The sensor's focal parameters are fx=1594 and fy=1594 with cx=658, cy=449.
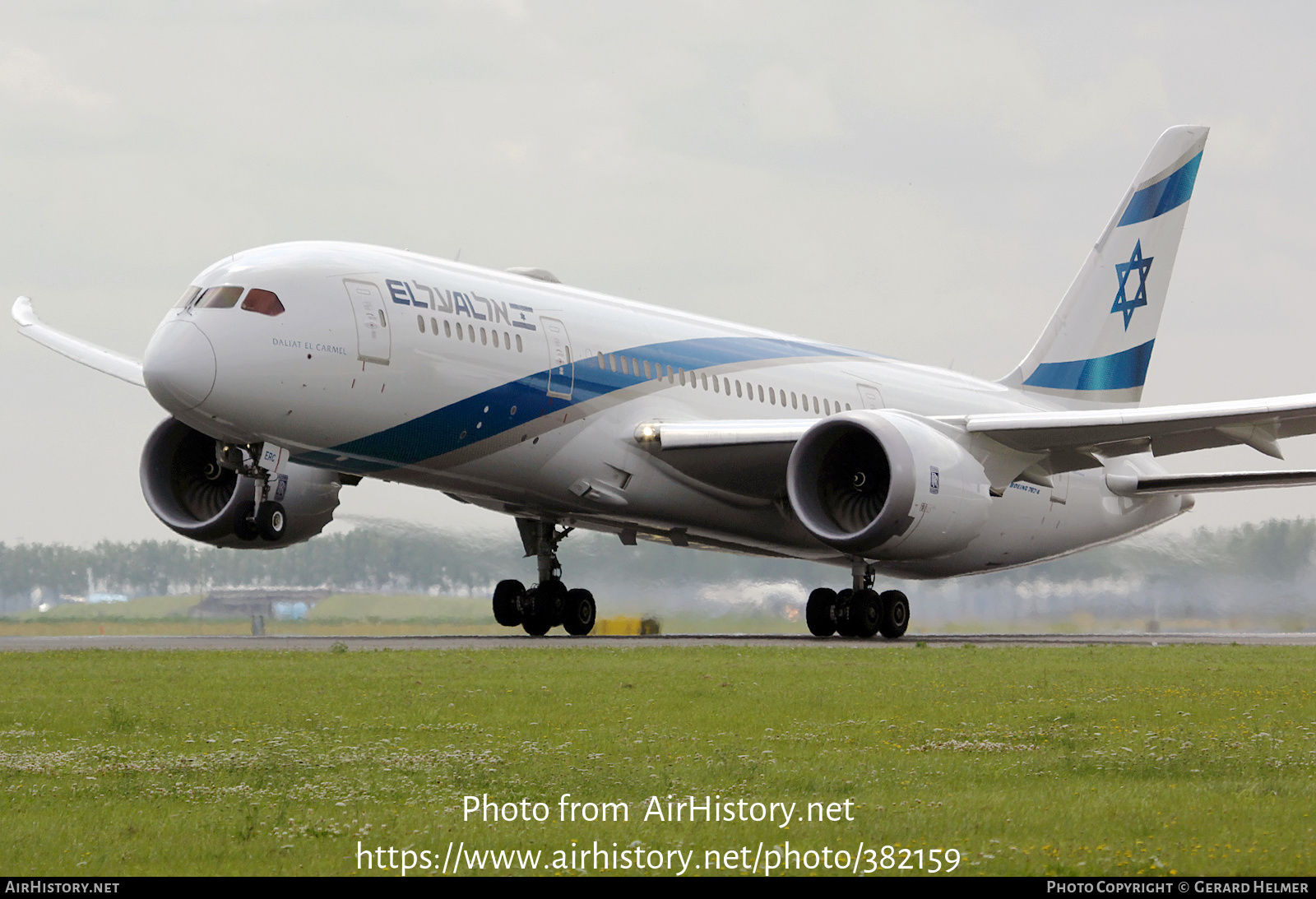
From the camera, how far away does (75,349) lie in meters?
27.1

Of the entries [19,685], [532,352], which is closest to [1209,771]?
[19,685]

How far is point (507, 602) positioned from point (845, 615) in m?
5.36

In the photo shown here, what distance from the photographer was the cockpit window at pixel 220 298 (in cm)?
1820

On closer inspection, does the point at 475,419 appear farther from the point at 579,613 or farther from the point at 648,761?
the point at 648,761

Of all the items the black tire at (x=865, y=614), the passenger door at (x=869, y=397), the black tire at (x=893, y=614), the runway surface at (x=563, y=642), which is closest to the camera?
the runway surface at (x=563, y=642)

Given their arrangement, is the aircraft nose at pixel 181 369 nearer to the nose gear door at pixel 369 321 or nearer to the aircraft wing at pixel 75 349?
the nose gear door at pixel 369 321

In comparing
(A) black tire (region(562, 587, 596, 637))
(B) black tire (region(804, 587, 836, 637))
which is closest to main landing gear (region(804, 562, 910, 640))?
(B) black tire (region(804, 587, 836, 637))

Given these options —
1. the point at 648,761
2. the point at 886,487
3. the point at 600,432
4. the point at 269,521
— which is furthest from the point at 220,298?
the point at 648,761

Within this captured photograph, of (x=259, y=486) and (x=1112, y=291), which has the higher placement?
(x=1112, y=291)

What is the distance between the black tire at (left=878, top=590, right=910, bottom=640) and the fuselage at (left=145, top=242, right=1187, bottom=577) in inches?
51.2

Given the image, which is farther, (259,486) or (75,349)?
(75,349)

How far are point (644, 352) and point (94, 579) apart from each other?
375 inches

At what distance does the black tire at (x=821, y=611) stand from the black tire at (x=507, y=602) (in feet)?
14.8

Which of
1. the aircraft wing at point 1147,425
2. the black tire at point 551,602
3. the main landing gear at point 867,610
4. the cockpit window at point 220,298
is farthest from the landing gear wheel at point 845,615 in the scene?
the cockpit window at point 220,298
